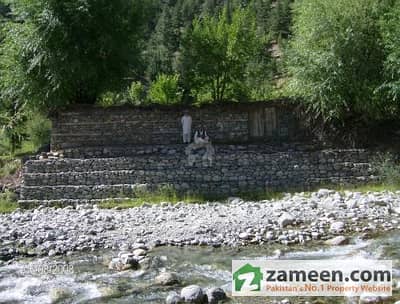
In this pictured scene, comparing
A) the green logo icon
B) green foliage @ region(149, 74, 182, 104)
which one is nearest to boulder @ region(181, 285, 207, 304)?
the green logo icon

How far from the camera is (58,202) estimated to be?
17.5m

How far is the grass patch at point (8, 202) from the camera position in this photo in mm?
17359

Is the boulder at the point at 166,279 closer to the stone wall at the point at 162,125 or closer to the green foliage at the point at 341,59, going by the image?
the stone wall at the point at 162,125

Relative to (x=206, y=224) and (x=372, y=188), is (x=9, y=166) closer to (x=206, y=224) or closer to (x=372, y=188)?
(x=206, y=224)

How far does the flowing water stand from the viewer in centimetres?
901

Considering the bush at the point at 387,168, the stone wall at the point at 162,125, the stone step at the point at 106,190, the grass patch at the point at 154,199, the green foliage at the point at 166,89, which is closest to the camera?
the grass patch at the point at 154,199

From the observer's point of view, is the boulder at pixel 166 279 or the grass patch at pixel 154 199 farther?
the grass patch at pixel 154 199

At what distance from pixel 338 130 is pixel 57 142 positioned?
33.9 feet

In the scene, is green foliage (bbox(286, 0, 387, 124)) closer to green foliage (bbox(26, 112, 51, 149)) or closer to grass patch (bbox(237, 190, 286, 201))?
grass patch (bbox(237, 190, 286, 201))

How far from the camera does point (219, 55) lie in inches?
926

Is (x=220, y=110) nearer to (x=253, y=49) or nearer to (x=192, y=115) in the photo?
(x=192, y=115)

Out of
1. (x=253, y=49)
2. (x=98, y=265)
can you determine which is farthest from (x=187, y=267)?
(x=253, y=49)

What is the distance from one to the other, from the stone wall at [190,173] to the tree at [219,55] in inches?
217

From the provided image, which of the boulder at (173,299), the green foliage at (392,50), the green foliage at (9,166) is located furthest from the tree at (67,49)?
the boulder at (173,299)
